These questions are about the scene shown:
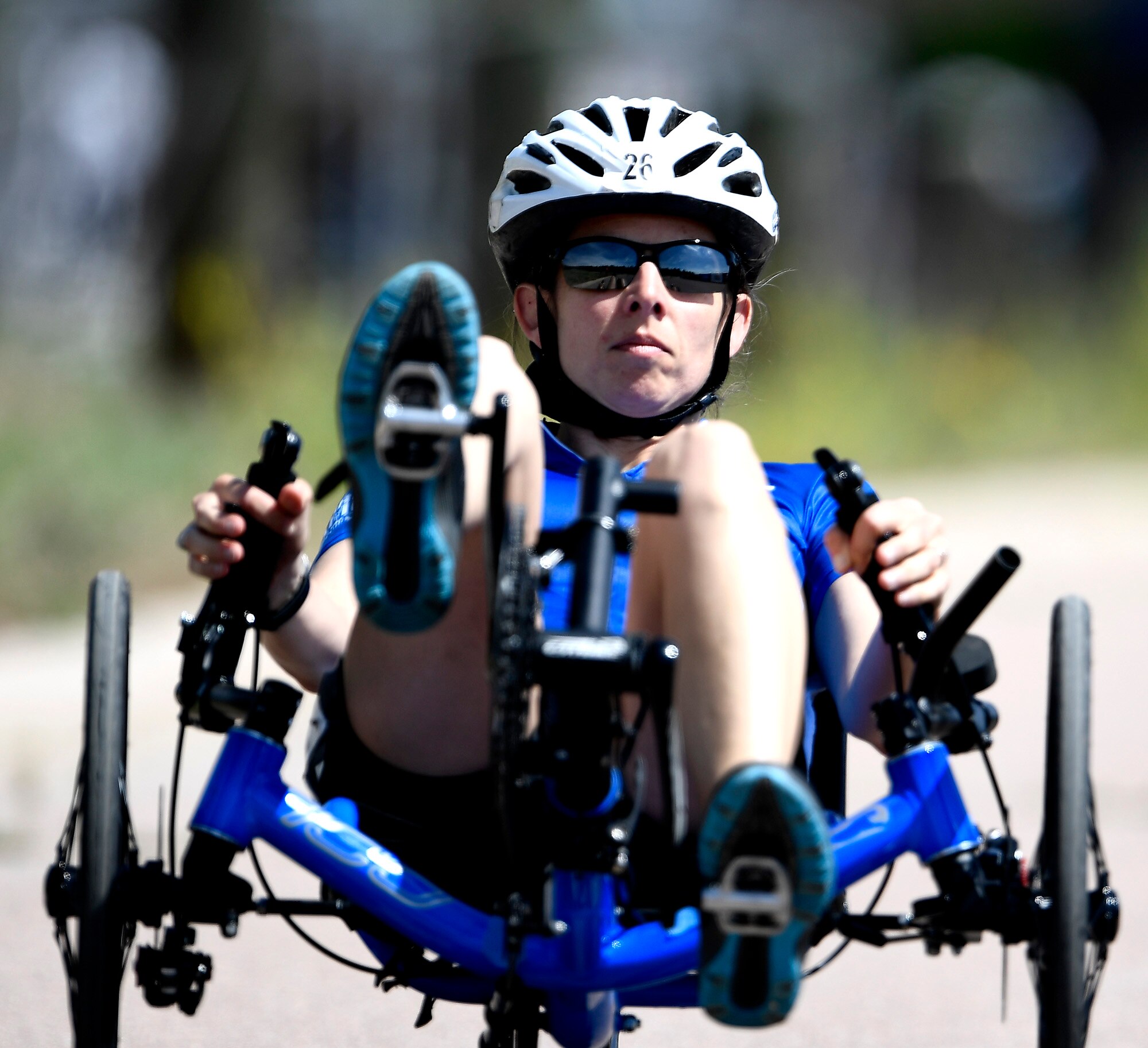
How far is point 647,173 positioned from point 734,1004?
1.80 meters

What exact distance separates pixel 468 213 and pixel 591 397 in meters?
15.9

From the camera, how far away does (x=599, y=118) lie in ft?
13.2

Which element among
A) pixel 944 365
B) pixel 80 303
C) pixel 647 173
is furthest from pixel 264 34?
pixel 647 173

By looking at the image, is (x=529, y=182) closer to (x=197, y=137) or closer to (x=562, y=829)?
(x=562, y=829)

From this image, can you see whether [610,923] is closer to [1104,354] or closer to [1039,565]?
[1039,565]

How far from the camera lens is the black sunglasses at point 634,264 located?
11.9 feet

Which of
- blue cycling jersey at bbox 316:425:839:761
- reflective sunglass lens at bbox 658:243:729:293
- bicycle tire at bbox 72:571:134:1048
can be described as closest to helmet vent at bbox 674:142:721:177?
reflective sunglass lens at bbox 658:243:729:293

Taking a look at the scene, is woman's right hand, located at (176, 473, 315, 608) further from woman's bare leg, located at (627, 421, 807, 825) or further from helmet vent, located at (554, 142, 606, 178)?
helmet vent, located at (554, 142, 606, 178)

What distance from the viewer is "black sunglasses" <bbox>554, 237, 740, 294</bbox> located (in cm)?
364

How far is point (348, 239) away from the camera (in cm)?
2248

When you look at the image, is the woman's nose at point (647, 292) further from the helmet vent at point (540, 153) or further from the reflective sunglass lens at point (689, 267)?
the helmet vent at point (540, 153)

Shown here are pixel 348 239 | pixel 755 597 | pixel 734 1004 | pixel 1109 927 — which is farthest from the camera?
pixel 348 239

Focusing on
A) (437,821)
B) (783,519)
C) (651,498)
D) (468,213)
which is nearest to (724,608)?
(651,498)

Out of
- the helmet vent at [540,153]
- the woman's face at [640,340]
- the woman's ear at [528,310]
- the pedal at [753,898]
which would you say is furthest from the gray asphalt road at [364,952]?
the helmet vent at [540,153]
